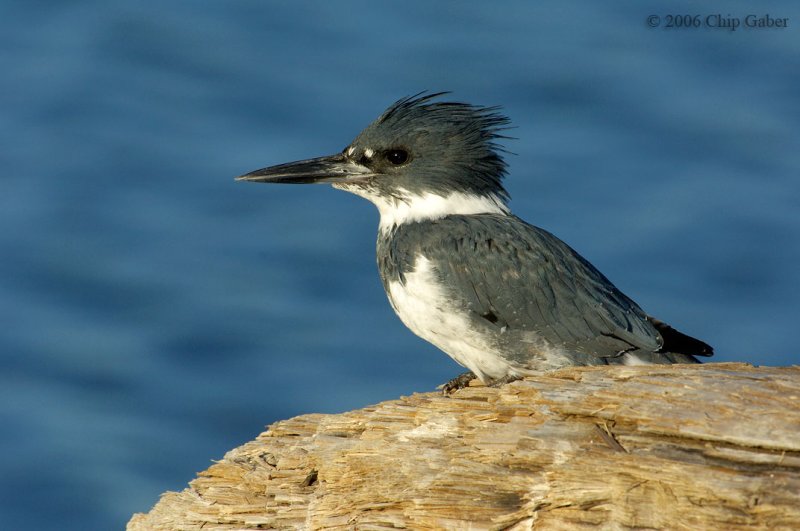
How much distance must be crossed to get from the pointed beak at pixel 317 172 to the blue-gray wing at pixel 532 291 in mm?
593

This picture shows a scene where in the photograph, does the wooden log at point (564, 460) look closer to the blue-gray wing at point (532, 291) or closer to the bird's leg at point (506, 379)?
the bird's leg at point (506, 379)

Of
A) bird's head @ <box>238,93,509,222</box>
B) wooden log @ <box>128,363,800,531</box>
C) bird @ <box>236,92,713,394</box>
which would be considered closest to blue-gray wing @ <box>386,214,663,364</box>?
bird @ <box>236,92,713,394</box>

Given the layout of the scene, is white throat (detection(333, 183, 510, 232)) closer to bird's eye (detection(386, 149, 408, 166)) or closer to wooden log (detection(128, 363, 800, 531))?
bird's eye (detection(386, 149, 408, 166))

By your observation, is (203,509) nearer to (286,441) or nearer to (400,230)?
(286,441)

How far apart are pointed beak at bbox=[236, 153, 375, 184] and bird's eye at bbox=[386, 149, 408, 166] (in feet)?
0.39

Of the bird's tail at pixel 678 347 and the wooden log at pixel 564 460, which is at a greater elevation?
the bird's tail at pixel 678 347

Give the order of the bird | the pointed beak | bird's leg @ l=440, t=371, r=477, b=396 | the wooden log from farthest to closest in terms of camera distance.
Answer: the pointed beak
bird's leg @ l=440, t=371, r=477, b=396
the bird
the wooden log

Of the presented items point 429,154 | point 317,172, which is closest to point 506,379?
point 429,154

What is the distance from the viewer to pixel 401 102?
522cm

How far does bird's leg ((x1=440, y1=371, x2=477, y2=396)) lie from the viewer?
16.2ft

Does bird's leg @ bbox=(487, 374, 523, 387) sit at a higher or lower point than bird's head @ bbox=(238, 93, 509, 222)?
lower

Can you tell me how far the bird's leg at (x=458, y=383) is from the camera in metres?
4.93

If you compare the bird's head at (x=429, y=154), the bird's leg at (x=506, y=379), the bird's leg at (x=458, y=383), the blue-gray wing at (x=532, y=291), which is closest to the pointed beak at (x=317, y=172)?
the bird's head at (x=429, y=154)

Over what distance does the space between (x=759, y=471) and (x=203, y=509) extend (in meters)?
2.18
